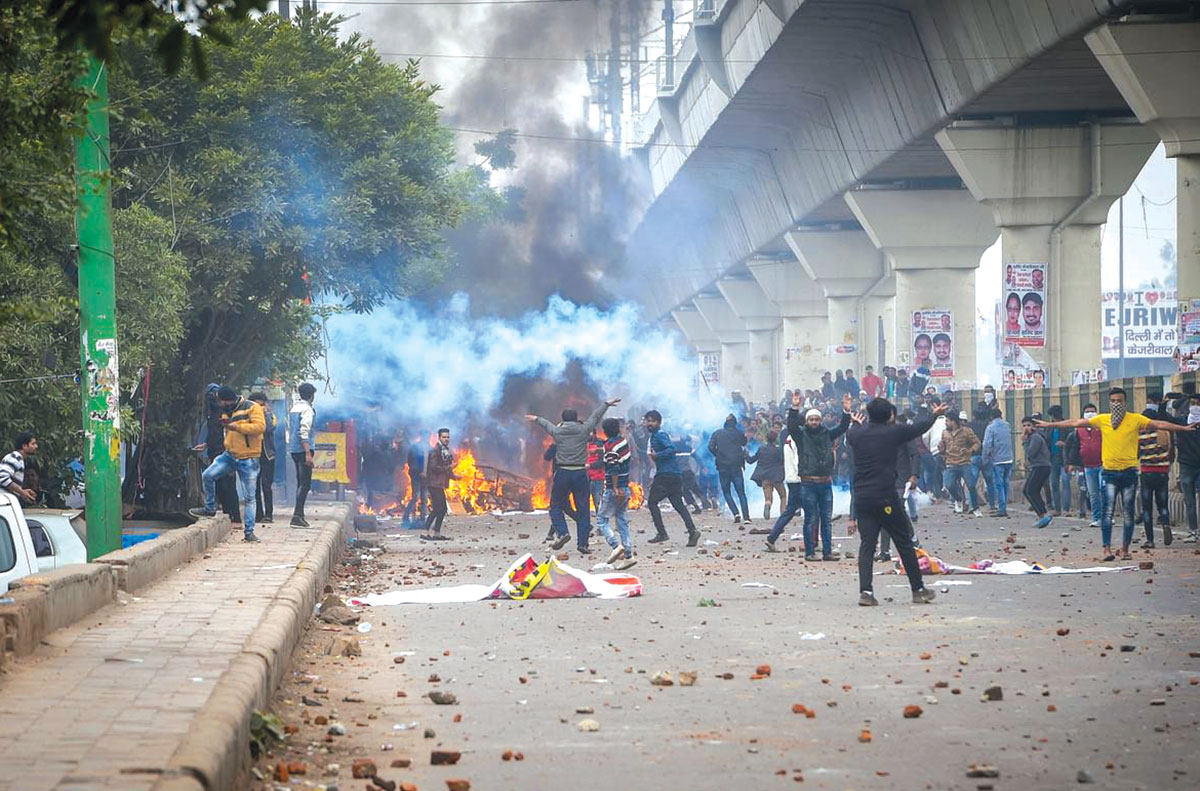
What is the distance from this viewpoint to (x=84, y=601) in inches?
446

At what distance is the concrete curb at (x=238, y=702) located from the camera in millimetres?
6039

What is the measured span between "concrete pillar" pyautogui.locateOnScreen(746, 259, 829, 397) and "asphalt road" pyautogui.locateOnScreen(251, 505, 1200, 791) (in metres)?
43.8

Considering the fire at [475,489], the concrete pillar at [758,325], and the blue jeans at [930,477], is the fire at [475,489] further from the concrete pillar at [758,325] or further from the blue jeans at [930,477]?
the concrete pillar at [758,325]

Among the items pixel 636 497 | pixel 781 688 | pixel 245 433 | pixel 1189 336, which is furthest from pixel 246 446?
pixel 636 497

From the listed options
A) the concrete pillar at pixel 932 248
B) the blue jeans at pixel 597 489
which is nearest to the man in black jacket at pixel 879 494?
the blue jeans at pixel 597 489

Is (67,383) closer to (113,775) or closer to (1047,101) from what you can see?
(113,775)

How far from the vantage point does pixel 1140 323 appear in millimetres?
111500

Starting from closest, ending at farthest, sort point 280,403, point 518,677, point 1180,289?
point 518,677 < point 1180,289 < point 280,403

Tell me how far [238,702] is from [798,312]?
54.4 meters

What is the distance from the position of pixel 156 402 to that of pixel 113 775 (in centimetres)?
2215

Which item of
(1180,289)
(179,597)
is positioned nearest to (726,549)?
(1180,289)

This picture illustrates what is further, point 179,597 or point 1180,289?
point 1180,289

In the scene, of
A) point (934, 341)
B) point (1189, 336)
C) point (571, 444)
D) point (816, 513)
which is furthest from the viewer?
point (934, 341)

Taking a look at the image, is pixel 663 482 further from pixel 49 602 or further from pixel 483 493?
pixel 483 493
